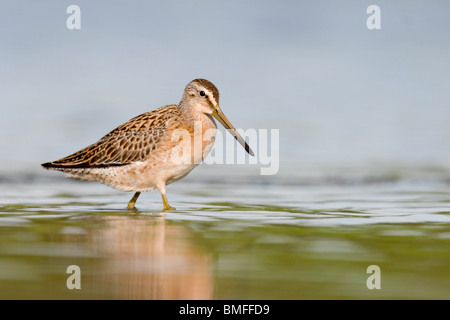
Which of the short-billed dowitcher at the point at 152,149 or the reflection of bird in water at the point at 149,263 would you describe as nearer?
the reflection of bird in water at the point at 149,263

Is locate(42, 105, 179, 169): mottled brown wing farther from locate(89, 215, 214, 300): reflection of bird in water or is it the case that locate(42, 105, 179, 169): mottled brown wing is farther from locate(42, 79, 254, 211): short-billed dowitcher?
locate(89, 215, 214, 300): reflection of bird in water

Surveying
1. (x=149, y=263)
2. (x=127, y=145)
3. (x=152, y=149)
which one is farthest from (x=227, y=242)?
(x=127, y=145)

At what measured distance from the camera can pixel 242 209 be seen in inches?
399

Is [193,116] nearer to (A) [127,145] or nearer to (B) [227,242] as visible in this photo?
(A) [127,145]

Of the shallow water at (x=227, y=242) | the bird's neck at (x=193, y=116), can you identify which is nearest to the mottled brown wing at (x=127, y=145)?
the bird's neck at (x=193, y=116)

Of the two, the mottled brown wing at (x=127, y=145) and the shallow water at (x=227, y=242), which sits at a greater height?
the mottled brown wing at (x=127, y=145)

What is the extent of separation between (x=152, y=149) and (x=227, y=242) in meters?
2.95

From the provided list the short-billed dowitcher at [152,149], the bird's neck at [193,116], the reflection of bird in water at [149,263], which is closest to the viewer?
the reflection of bird in water at [149,263]

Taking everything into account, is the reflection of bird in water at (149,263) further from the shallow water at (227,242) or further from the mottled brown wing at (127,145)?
the mottled brown wing at (127,145)

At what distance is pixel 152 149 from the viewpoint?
10383mm

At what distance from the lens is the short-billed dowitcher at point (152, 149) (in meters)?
10.3

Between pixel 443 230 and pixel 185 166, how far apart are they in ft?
10.8

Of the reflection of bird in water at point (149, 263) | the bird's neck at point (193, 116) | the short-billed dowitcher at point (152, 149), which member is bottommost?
the reflection of bird in water at point (149, 263)
